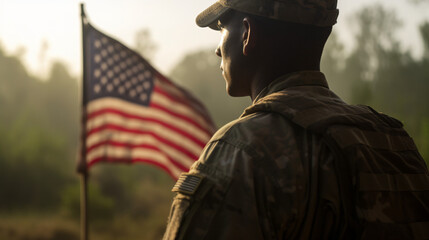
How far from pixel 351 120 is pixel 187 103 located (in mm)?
4411

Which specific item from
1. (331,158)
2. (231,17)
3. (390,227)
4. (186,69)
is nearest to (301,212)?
(331,158)

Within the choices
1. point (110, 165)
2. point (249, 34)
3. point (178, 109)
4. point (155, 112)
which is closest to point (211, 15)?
point (249, 34)

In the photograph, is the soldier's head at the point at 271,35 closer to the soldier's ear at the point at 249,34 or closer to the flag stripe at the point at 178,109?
the soldier's ear at the point at 249,34

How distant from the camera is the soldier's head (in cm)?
157

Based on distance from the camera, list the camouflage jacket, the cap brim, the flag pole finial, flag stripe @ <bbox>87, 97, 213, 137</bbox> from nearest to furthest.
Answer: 1. the camouflage jacket
2. the cap brim
3. the flag pole finial
4. flag stripe @ <bbox>87, 97, 213, 137</bbox>

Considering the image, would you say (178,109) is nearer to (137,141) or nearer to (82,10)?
(137,141)

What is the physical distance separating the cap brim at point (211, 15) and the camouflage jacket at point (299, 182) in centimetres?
41

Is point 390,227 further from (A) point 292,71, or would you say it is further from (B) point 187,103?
(B) point 187,103

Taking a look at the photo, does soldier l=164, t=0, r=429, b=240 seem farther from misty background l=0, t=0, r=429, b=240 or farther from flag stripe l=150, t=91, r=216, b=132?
misty background l=0, t=0, r=429, b=240

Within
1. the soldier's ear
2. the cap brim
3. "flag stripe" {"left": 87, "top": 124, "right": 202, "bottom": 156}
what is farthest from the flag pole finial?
the soldier's ear

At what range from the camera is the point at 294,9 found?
1.57 m

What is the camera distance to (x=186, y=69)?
59.1m

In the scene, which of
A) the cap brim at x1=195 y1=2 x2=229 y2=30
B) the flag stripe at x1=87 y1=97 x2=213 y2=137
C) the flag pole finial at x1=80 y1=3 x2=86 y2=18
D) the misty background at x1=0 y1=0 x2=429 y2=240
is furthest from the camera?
the misty background at x1=0 y1=0 x2=429 y2=240

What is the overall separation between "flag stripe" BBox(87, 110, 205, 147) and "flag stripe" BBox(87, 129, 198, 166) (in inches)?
4.6
